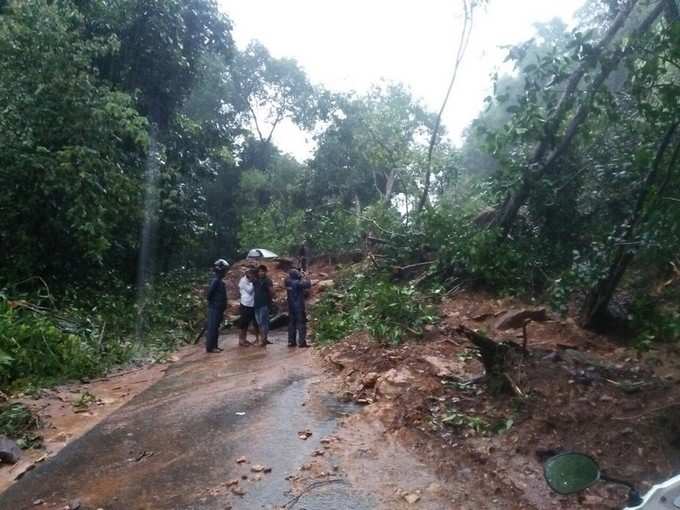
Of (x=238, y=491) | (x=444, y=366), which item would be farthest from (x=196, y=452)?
(x=444, y=366)

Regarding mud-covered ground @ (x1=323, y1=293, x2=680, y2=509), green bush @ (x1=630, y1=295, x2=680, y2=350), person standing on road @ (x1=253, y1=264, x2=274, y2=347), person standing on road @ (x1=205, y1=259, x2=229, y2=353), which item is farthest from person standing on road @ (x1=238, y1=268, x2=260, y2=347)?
green bush @ (x1=630, y1=295, x2=680, y2=350)

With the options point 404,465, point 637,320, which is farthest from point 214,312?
point 637,320

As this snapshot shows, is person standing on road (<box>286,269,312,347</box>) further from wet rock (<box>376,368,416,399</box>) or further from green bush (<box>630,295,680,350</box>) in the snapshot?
green bush (<box>630,295,680,350</box>)

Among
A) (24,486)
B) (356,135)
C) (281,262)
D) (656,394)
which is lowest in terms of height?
(24,486)

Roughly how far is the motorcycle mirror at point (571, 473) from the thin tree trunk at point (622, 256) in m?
3.18

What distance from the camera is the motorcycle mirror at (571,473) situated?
7.20ft

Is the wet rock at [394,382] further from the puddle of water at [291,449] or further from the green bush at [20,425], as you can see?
the green bush at [20,425]

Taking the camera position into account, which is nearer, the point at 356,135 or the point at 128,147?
the point at 128,147

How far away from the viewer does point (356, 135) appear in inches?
929

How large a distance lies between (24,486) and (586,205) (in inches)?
351

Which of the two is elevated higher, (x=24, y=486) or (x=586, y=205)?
(x=586, y=205)

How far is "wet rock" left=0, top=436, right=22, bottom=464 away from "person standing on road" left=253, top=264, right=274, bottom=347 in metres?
4.92

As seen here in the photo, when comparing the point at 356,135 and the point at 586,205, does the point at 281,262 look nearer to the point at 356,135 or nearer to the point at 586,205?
the point at 356,135

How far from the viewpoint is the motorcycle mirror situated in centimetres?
219
